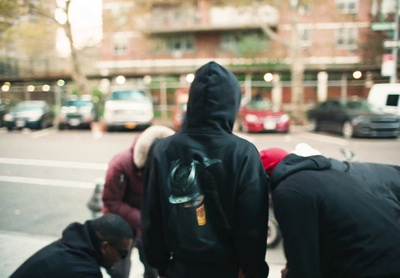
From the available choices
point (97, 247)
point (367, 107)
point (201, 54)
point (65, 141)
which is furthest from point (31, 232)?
point (201, 54)

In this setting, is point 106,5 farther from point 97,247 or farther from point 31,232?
point 97,247

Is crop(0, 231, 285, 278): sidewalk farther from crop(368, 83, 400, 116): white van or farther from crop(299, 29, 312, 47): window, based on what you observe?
crop(299, 29, 312, 47): window

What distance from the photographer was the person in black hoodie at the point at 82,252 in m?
1.88

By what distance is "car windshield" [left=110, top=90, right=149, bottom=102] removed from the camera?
15023 mm

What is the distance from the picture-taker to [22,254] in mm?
3537

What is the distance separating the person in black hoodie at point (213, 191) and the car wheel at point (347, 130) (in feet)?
12.0

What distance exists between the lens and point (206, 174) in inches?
69.2

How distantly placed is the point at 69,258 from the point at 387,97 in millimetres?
2682

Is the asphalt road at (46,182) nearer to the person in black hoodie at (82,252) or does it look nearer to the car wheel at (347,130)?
the car wheel at (347,130)

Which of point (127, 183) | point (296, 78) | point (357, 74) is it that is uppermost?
point (296, 78)

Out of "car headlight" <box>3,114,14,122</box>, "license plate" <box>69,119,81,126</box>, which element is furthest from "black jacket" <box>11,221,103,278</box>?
"license plate" <box>69,119,81,126</box>

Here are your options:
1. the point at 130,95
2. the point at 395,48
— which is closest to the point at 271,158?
the point at 395,48

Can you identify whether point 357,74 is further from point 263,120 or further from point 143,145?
point 263,120

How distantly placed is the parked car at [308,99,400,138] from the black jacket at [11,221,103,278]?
2.58 meters
